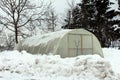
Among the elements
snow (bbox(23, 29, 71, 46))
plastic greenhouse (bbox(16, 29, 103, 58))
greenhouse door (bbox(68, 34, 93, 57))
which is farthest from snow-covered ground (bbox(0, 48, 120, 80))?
snow (bbox(23, 29, 71, 46))

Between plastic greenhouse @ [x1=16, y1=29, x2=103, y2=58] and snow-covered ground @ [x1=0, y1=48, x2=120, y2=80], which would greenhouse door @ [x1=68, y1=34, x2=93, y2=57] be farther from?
snow-covered ground @ [x1=0, y1=48, x2=120, y2=80]

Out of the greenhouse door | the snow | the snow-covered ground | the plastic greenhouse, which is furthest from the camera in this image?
the snow

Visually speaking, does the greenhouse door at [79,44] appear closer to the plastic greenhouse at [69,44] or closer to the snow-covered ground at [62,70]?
the plastic greenhouse at [69,44]

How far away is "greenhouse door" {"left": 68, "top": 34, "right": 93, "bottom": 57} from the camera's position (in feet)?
73.7

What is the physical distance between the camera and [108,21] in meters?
48.0

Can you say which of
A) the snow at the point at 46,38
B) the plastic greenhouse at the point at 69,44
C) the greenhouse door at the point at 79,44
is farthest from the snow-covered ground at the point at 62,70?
the snow at the point at 46,38

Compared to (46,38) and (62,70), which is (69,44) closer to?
(46,38)

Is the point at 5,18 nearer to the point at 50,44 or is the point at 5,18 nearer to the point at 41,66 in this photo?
the point at 50,44

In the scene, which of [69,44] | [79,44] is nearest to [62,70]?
[69,44]

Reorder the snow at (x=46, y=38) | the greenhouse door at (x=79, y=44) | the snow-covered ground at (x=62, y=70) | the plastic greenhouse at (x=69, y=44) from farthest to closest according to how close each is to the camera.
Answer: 1. the snow at (x=46, y=38)
2. the greenhouse door at (x=79, y=44)
3. the plastic greenhouse at (x=69, y=44)
4. the snow-covered ground at (x=62, y=70)

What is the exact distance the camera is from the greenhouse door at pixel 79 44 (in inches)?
884

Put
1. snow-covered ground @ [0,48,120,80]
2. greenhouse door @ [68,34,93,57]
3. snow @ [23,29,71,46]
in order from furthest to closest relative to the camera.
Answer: snow @ [23,29,71,46] < greenhouse door @ [68,34,93,57] < snow-covered ground @ [0,48,120,80]

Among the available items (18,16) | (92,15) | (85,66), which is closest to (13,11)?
(18,16)

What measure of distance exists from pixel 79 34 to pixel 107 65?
36.2 ft
